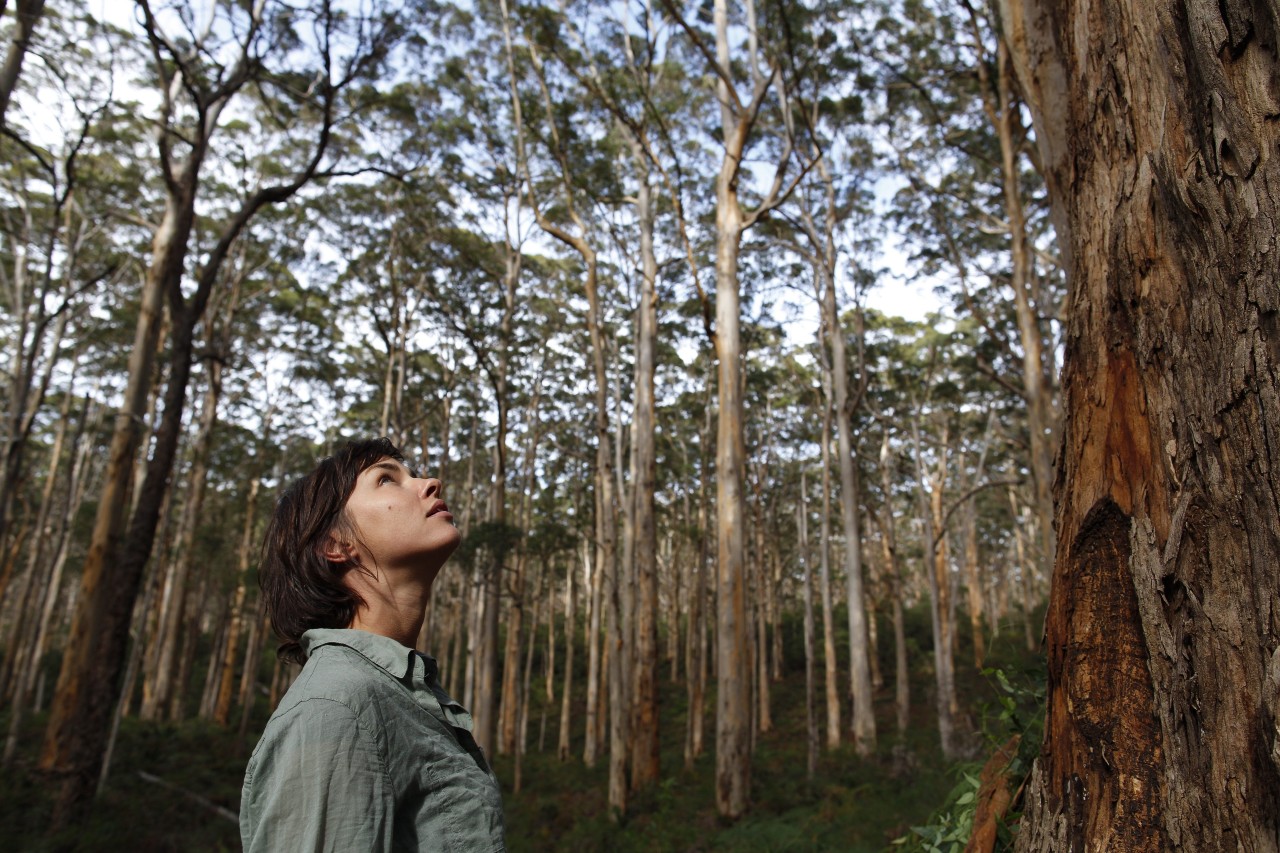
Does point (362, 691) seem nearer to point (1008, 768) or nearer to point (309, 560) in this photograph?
point (309, 560)

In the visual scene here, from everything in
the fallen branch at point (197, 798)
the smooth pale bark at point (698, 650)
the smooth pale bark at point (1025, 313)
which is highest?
the smooth pale bark at point (1025, 313)

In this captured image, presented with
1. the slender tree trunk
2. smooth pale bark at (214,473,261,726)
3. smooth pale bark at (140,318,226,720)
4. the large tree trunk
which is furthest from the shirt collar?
smooth pale bark at (214,473,261,726)

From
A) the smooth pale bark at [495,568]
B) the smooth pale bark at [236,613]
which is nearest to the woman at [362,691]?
the smooth pale bark at [495,568]

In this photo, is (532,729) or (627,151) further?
(532,729)

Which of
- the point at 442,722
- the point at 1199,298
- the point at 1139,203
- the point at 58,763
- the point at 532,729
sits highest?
the point at 1139,203

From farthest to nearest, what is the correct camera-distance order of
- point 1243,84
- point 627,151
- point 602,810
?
point 627,151 < point 602,810 < point 1243,84

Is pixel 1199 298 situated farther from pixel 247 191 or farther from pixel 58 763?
pixel 247 191

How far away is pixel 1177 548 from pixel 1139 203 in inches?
23.7

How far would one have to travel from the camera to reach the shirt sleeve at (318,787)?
0.94m

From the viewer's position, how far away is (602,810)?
11.9 meters

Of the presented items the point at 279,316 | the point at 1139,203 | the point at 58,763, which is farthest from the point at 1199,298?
the point at 279,316

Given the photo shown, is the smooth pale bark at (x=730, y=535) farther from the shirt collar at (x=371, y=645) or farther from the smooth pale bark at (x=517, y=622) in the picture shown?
the shirt collar at (x=371, y=645)

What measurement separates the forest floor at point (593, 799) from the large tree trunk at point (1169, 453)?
1090mm

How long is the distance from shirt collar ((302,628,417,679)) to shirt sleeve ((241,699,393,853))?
A: 17 cm
